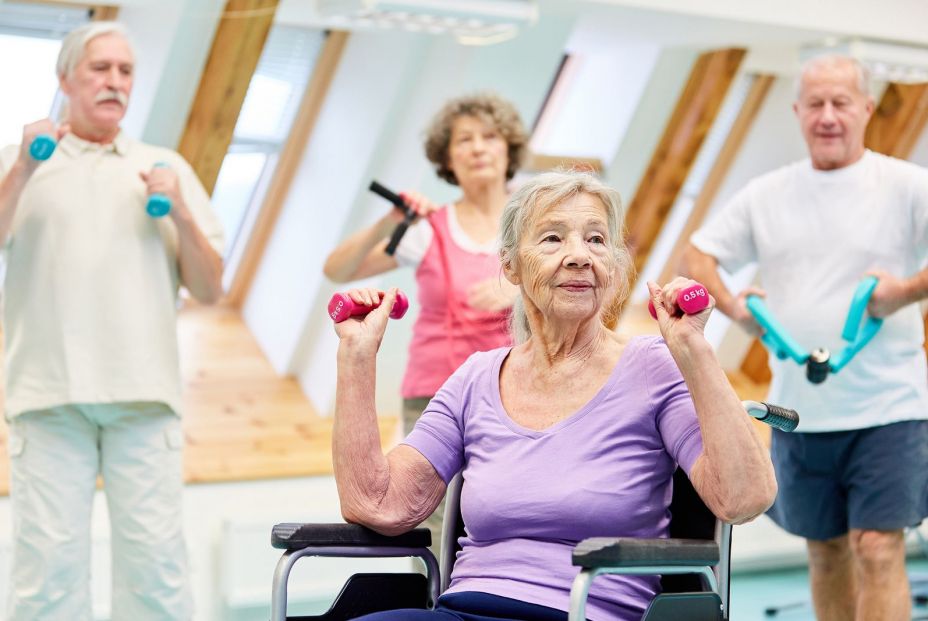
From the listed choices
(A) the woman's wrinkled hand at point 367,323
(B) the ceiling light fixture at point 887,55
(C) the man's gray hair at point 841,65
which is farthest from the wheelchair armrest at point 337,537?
(B) the ceiling light fixture at point 887,55

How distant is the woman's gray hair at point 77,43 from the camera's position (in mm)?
2758

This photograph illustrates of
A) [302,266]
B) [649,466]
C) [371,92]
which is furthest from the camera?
[302,266]

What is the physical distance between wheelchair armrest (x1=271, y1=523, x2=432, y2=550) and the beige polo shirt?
0.94 metres

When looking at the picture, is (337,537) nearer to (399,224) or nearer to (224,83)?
(399,224)

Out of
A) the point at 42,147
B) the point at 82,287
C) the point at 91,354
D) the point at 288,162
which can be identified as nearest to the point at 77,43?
the point at 42,147

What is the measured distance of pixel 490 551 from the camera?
1.96 m

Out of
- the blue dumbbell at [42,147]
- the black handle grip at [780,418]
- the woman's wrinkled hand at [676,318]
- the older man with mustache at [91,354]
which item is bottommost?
the older man with mustache at [91,354]

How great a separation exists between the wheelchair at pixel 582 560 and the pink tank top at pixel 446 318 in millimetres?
796

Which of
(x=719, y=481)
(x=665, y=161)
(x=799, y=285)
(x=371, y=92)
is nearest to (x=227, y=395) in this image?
(x=371, y=92)

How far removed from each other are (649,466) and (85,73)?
1543mm

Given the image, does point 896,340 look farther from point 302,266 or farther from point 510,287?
point 302,266

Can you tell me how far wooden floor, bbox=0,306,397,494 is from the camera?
13.9 feet

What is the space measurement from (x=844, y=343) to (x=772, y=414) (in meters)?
0.94

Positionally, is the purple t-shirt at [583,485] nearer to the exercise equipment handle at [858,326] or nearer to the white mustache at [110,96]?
the exercise equipment handle at [858,326]
